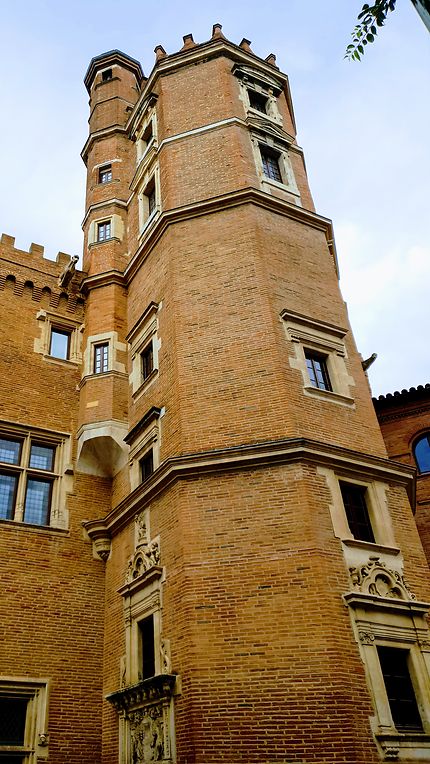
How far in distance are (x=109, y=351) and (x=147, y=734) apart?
9589mm

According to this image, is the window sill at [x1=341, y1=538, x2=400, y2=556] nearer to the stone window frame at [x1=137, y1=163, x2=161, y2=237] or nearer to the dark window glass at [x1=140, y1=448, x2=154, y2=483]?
the dark window glass at [x1=140, y1=448, x2=154, y2=483]

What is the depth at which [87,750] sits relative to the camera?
12852 millimetres

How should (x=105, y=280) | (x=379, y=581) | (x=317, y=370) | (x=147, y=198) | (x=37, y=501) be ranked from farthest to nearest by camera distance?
(x=147, y=198), (x=105, y=280), (x=37, y=501), (x=317, y=370), (x=379, y=581)

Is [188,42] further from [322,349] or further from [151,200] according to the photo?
[322,349]

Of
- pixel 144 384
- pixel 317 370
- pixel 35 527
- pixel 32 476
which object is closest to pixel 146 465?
pixel 144 384

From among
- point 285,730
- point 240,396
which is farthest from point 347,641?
point 240,396

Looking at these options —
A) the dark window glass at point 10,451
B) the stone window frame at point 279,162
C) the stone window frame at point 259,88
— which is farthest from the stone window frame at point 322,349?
the stone window frame at point 259,88

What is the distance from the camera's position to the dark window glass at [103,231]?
68.6 feet

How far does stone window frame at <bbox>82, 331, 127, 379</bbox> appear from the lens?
57.0 feet

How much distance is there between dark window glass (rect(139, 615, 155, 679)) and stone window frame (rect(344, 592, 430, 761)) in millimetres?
4037

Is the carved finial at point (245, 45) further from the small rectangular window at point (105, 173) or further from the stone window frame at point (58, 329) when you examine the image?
the stone window frame at point (58, 329)

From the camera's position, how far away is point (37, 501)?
15570 millimetres

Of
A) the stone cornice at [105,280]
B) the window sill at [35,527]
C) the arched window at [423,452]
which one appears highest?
the stone cornice at [105,280]

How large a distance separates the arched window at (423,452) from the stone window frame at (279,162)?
29.4 feet
